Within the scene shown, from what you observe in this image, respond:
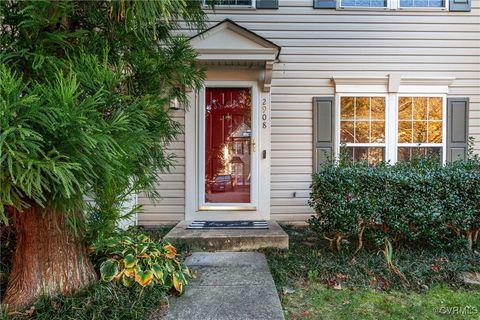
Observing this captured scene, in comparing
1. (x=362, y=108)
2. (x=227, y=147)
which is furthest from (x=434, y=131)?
(x=227, y=147)

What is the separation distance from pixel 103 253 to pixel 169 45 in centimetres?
194

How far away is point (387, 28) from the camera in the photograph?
15.4 feet

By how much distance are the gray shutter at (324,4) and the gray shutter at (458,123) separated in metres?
2.37

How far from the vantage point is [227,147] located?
4727mm

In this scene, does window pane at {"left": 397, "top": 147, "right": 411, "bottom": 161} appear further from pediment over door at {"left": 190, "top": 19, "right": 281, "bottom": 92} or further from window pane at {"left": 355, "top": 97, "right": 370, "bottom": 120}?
pediment over door at {"left": 190, "top": 19, "right": 281, "bottom": 92}

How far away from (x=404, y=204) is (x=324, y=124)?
1.76m

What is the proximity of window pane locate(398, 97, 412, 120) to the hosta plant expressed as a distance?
410cm

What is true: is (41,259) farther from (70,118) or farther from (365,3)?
(365,3)

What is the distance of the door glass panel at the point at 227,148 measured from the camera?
470cm

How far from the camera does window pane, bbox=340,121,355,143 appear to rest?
187 inches

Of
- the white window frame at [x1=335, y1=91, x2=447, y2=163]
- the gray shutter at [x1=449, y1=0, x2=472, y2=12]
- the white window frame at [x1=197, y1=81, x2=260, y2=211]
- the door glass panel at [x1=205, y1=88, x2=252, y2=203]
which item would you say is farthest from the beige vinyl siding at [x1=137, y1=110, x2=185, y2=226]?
the gray shutter at [x1=449, y1=0, x2=472, y2=12]

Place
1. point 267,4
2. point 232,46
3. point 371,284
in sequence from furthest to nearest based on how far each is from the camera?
point 267,4 → point 232,46 → point 371,284

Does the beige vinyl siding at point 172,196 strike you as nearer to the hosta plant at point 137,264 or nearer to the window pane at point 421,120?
the hosta plant at point 137,264

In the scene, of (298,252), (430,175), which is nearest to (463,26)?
(430,175)
